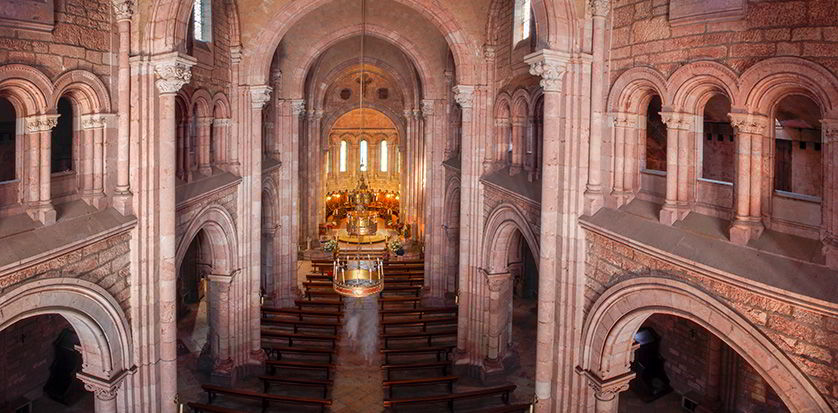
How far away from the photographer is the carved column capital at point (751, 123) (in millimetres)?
7984

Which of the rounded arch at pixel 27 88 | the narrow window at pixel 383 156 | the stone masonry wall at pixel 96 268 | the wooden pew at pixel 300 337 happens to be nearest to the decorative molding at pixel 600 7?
the rounded arch at pixel 27 88

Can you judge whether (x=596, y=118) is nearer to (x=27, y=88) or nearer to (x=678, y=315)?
(x=678, y=315)

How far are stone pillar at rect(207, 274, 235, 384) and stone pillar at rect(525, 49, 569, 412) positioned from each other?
886 centimetres

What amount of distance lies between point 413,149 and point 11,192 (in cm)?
2472

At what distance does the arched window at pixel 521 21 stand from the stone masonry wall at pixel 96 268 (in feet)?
33.3

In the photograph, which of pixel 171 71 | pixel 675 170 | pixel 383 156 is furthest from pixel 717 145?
pixel 383 156

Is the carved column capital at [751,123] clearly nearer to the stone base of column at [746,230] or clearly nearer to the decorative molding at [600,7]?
the stone base of column at [746,230]

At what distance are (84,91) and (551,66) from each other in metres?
7.76

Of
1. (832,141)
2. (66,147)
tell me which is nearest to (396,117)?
(66,147)

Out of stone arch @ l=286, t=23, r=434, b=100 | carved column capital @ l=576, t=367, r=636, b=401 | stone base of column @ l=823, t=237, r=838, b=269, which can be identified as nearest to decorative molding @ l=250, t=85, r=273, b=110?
stone arch @ l=286, t=23, r=434, b=100

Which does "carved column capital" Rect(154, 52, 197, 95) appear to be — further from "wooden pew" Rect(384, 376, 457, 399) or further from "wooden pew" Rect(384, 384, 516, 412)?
"wooden pew" Rect(384, 376, 457, 399)

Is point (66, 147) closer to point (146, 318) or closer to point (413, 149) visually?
point (146, 318)

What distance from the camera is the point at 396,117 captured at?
37469mm

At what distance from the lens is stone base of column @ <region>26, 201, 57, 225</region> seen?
923 cm
